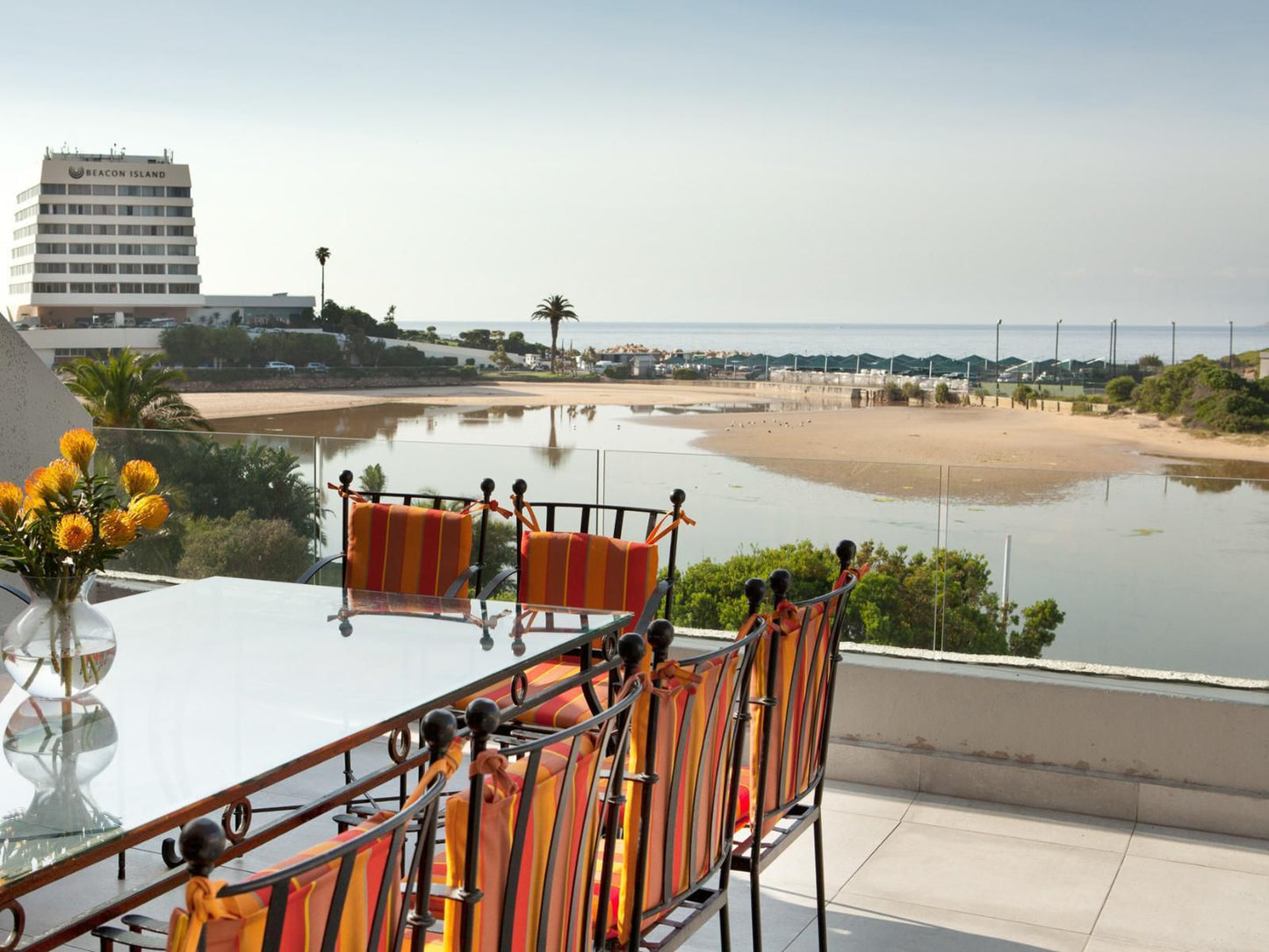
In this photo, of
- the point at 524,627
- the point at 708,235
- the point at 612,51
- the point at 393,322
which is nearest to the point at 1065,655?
the point at 524,627

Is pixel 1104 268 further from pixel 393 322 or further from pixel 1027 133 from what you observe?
pixel 393 322

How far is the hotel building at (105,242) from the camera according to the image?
5194cm

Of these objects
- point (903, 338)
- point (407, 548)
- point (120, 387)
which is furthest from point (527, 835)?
point (903, 338)

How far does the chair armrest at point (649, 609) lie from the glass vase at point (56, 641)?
126 centimetres

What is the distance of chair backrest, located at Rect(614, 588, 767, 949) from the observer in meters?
1.73

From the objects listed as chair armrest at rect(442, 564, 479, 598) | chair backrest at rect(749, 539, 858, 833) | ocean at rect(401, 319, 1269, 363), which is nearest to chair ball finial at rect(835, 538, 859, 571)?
chair backrest at rect(749, 539, 858, 833)

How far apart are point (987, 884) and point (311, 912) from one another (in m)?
2.42

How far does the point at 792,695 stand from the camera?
2.29 meters

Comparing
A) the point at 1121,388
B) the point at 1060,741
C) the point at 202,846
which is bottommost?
the point at 1060,741

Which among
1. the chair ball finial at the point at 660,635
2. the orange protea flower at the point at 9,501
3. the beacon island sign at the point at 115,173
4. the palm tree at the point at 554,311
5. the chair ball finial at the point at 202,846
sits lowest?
the chair ball finial at the point at 202,846

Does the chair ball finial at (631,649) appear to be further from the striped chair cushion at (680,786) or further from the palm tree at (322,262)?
the palm tree at (322,262)

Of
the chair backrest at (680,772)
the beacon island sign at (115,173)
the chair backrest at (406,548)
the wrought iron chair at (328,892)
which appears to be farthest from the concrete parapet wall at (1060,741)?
the beacon island sign at (115,173)

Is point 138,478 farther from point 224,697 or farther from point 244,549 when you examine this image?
point 244,549

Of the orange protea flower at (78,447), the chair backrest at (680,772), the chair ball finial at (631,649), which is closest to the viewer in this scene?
the chair ball finial at (631,649)
